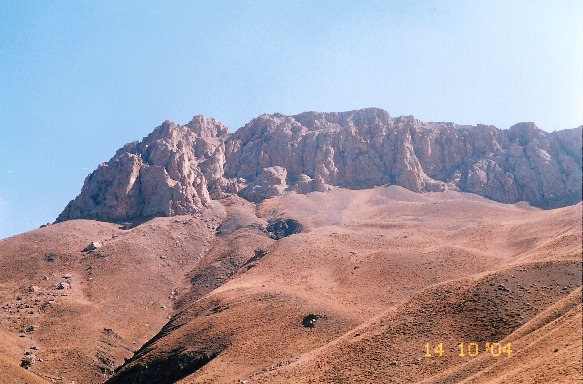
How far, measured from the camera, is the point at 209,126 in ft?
541

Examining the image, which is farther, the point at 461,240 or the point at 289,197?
the point at 289,197

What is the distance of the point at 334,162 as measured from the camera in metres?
148

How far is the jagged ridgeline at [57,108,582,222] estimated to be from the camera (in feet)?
367

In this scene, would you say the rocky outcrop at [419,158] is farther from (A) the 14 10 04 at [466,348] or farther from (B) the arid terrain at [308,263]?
(A) the 14 10 04 at [466,348]

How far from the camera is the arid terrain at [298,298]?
29219 mm

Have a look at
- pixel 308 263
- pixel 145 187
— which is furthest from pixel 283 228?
pixel 145 187

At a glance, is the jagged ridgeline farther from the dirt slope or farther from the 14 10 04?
the 14 10 04

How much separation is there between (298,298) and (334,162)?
10050 cm

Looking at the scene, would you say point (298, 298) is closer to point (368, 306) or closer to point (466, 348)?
point (368, 306)

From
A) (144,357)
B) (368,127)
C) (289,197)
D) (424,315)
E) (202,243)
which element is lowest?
(144,357)

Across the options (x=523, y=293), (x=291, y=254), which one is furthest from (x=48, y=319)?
(x=523, y=293)

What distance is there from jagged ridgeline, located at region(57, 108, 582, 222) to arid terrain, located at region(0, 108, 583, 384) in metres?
0.59

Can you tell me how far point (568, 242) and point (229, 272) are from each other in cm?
5022

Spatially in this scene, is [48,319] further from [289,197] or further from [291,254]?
[289,197]
